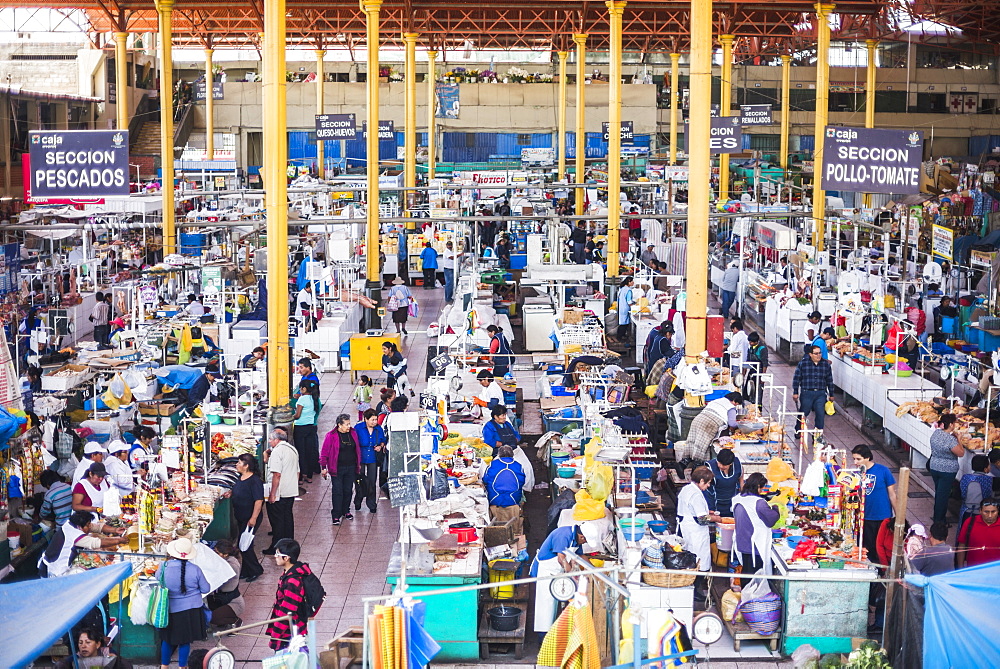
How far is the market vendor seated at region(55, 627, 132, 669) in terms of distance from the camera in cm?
890

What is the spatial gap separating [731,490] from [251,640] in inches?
174

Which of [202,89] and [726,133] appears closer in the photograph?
[726,133]

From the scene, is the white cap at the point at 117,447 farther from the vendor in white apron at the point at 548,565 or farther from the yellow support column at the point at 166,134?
the yellow support column at the point at 166,134

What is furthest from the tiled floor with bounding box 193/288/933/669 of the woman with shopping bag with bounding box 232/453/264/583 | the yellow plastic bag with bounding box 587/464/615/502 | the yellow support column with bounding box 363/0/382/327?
the yellow support column with bounding box 363/0/382/327

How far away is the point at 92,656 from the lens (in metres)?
9.04

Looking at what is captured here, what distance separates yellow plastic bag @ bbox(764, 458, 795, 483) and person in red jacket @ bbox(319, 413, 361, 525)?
4.10m

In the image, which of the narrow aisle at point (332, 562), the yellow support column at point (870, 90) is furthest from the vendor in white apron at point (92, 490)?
the yellow support column at point (870, 90)

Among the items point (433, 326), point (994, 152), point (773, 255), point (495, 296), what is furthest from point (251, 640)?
point (994, 152)

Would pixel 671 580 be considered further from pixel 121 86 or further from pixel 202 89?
pixel 202 89

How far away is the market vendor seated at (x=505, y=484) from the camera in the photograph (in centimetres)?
1180

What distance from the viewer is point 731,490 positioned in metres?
11.6

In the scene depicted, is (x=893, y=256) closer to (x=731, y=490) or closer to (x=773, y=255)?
(x=773, y=255)

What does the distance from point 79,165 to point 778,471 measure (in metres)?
10.9

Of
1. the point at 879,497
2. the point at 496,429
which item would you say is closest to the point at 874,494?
the point at 879,497
